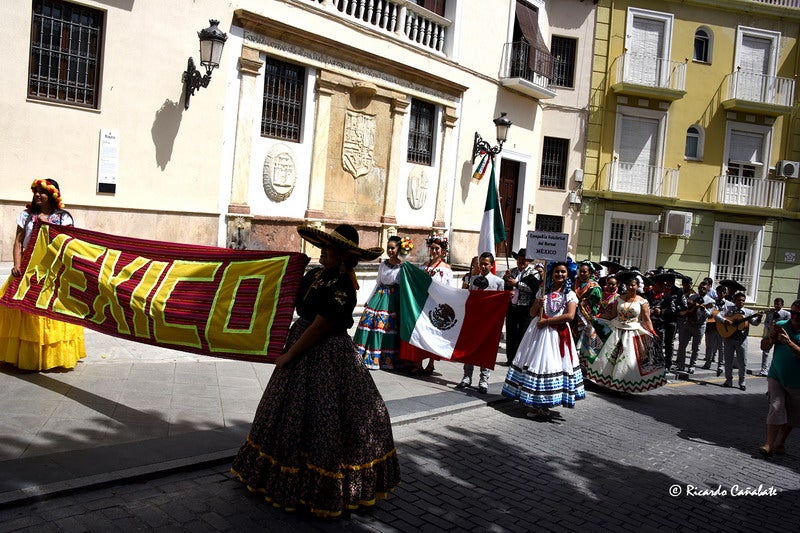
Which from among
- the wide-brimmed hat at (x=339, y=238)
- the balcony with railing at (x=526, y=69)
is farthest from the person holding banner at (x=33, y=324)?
the balcony with railing at (x=526, y=69)

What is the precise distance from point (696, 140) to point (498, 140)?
1001 centimetres

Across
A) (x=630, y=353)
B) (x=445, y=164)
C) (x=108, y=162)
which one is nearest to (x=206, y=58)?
(x=108, y=162)

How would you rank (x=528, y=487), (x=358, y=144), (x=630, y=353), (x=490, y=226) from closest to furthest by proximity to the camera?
1. (x=528, y=487)
2. (x=630, y=353)
3. (x=358, y=144)
4. (x=490, y=226)

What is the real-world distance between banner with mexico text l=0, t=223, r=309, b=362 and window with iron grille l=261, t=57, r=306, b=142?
669 centimetres

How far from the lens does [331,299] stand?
16.2 feet

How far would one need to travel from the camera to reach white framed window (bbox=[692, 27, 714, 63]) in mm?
24359

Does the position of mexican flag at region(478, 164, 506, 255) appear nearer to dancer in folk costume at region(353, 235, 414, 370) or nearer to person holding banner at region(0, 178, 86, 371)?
dancer in folk costume at region(353, 235, 414, 370)

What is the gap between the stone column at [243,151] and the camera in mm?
12609

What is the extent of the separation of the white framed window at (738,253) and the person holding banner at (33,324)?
22.7 m

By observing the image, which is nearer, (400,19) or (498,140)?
(400,19)

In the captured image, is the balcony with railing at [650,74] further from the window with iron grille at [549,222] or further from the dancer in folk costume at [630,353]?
the dancer in folk costume at [630,353]

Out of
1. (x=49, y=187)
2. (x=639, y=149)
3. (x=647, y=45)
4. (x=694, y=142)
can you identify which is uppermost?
(x=647, y=45)

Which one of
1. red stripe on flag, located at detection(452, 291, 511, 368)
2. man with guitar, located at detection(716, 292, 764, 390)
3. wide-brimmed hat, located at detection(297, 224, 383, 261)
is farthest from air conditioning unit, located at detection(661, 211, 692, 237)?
wide-brimmed hat, located at detection(297, 224, 383, 261)

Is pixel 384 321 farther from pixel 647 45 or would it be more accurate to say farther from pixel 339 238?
pixel 647 45
